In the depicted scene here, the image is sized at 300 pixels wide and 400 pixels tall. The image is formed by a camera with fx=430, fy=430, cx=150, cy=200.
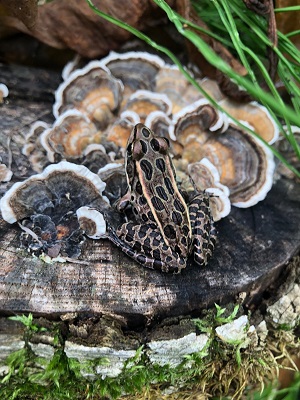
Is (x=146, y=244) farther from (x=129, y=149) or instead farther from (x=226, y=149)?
(x=226, y=149)

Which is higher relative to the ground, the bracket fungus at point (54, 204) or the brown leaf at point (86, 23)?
the brown leaf at point (86, 23)

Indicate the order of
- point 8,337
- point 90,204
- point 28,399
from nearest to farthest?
point 8,337
point 28,399
point 90,204

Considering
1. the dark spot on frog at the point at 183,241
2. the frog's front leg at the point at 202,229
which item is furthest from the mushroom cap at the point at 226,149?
the dark spot on frog at the point at 183,241

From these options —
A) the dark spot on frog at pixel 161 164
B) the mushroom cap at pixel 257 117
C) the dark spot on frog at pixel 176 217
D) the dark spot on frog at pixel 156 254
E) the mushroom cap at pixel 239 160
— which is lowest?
the dark spot on frog at pixel 156 254

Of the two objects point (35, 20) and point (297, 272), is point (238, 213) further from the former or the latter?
point (35, 20)

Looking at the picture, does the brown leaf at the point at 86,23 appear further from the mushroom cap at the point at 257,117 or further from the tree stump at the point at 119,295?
the tree stump at the point at 119,295

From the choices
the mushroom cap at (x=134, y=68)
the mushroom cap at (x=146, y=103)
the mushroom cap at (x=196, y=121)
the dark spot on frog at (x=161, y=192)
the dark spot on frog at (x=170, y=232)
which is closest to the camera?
the dark spot on frog at (x=170, y=232)

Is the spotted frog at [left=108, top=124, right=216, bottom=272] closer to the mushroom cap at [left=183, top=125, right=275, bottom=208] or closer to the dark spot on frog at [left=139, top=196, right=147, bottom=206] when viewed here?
the dark spot on frog at [left=139, top=196, right=147, bottom=206]

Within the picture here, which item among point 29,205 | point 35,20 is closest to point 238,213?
point 29,205
